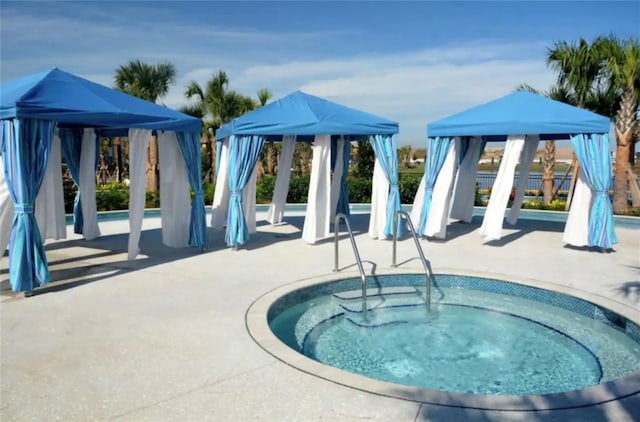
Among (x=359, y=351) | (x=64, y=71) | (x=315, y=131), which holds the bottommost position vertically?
(x=359, y=351)

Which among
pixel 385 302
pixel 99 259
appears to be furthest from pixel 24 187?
pixel 385 302

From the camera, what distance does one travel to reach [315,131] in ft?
25.9

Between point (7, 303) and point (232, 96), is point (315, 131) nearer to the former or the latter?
point (7, 303)

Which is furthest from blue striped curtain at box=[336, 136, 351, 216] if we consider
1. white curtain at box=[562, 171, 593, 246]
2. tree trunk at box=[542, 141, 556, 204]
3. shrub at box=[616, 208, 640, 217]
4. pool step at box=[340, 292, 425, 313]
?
tree trunk at box=[542, 141, 556, 204]

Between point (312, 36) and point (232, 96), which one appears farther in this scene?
point (232, 96)

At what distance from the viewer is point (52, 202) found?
824 centimetres

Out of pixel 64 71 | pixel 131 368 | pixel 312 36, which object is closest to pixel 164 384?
pixel 131 368

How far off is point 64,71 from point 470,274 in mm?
6096

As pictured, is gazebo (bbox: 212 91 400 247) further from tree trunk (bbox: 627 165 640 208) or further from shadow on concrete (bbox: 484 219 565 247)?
tree trunk (bbox: 627 165 640 208)

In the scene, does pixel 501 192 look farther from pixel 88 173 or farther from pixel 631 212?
pixel 88 173

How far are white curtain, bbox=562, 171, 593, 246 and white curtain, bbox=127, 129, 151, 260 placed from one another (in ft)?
23.1

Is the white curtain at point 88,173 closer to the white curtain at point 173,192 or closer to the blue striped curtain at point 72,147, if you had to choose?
the blue striped curtain at point 72,147

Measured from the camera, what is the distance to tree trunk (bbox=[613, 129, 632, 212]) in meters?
13.4

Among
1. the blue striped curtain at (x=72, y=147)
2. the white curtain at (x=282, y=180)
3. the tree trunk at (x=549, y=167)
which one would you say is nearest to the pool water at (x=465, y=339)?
the white curtain at (x=282, y=180)
